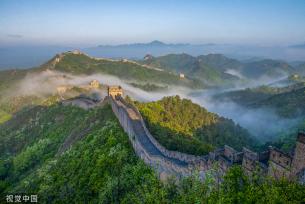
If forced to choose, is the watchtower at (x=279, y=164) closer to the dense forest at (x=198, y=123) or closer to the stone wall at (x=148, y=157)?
the stone wall at (x=148, y=157)

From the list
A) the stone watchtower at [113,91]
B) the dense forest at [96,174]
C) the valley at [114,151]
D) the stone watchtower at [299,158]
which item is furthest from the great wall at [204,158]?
the stone watchtower at [113,91]

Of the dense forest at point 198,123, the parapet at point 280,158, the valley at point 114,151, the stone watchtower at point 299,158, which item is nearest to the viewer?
the stone watchtower at point 299,158

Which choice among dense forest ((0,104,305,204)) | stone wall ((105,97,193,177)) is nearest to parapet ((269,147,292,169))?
dense forest ((0,104,305,204))

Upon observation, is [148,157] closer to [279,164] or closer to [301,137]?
[279,164]

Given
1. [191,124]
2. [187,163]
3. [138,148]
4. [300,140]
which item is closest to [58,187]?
[138,148]

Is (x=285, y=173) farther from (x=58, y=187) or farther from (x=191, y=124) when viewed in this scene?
(x=191, y=124)

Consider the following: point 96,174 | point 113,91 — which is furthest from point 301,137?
point 113,91

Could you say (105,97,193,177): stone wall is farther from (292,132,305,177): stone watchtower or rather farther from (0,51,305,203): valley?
(292,132,305,177): stone watchtower
